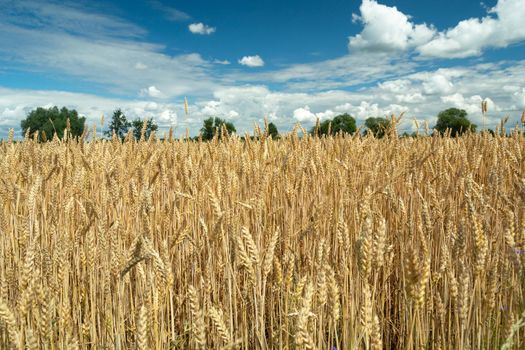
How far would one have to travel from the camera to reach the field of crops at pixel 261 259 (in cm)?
101

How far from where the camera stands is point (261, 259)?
1.39 metres

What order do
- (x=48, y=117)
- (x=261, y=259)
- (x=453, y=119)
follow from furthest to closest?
(x=48, y=117), (x=453, y=119), (x=261, y=259)

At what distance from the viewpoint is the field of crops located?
1.01 meters

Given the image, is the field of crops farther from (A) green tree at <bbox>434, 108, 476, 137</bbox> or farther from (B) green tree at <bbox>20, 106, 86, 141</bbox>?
(B) green tree at <bbox>20, 106, 86, 141</bbox>

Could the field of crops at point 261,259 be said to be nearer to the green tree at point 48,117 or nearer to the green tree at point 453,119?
the green tree at point 453,119

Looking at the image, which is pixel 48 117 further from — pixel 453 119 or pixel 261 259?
pixel 261 259

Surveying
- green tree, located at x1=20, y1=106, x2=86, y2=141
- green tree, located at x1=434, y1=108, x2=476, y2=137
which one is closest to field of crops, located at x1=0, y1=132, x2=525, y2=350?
green tree, located at x1=434, y1=108, x2=476, y2=137

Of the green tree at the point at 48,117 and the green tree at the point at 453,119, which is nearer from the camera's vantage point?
the green tree at the point at 453,119

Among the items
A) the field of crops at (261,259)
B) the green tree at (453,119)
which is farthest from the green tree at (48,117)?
the field of crops at (261,259)

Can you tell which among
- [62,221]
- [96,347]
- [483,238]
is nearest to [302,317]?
[483,238]

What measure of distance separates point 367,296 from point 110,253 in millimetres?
849

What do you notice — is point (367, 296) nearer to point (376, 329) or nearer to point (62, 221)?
point (376, 329)

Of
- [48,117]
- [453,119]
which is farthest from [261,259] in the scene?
[48,117]

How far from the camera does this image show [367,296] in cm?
88
